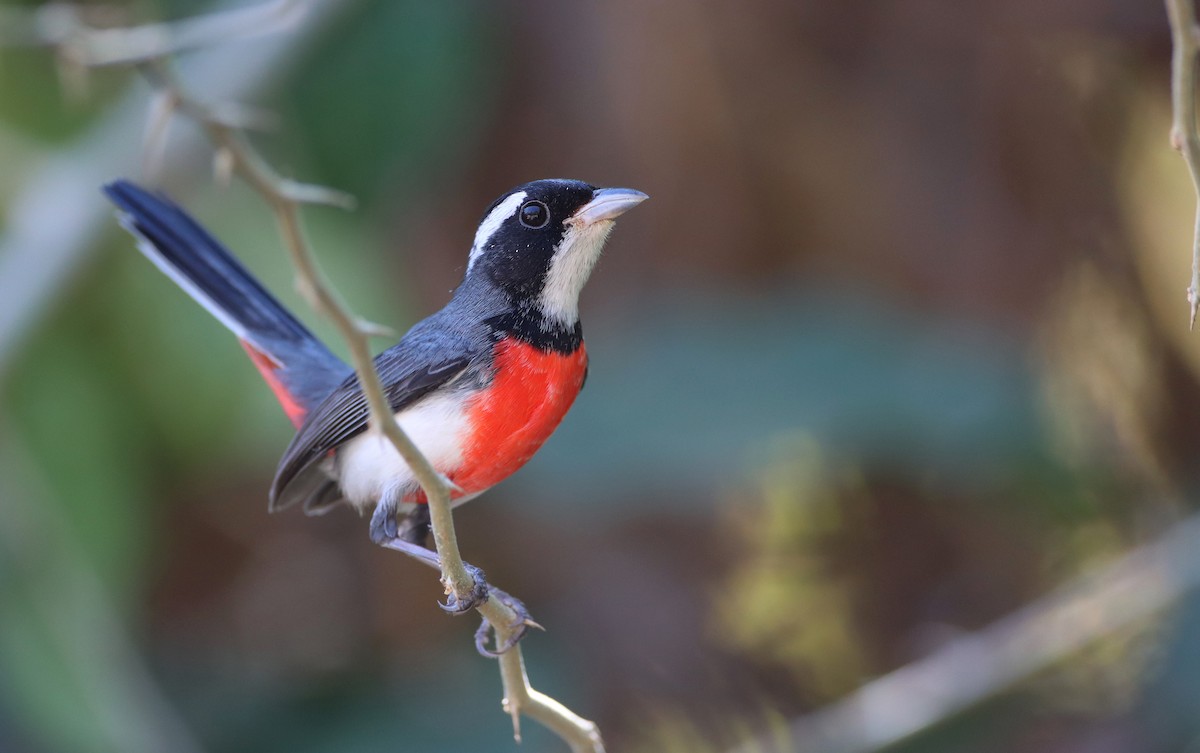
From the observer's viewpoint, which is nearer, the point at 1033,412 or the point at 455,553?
the point at 455,553

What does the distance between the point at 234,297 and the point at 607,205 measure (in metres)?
1.30

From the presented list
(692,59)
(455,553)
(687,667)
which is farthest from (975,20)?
(455,553)

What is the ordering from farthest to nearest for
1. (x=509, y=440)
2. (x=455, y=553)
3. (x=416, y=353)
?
(x=416, y=353) < (x=509, y=440) < (x=455, y=553)

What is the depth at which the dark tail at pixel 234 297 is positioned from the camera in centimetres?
289

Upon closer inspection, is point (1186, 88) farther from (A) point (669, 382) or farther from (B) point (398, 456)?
→ (A) point (669, 382)

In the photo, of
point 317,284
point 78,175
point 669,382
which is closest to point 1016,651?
point 669,382

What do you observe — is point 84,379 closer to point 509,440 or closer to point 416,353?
point 416,353

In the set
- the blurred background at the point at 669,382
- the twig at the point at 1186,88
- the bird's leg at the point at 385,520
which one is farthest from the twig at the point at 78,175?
the twig at the point at 1186,88

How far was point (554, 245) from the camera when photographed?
2246 mm

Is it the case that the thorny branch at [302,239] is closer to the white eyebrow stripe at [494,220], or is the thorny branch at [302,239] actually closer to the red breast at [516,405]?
the red breast at [516,405]

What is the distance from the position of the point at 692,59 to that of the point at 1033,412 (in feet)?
6.63

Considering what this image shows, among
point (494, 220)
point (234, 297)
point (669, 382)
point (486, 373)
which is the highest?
point (669, 382)

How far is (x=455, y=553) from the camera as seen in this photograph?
1.76m

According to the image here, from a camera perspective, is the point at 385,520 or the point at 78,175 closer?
the point at 385,520
